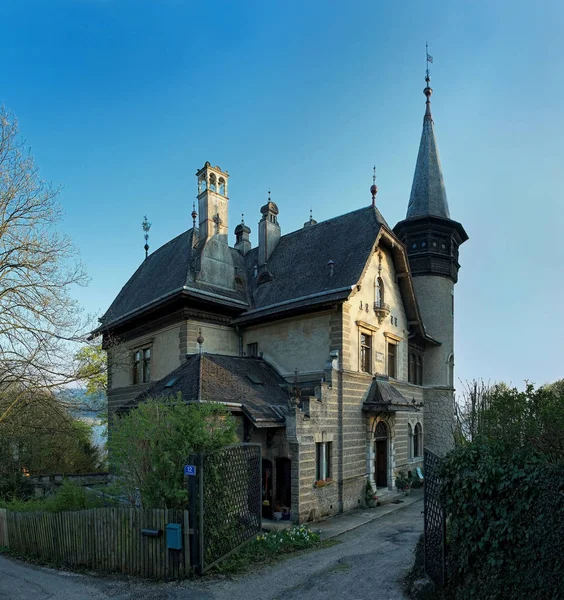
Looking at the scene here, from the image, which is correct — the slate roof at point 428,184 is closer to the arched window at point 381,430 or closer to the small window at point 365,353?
the small window at point 365,353

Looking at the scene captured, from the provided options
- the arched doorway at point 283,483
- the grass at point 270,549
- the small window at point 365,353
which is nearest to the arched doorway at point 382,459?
the small window at point 365,353

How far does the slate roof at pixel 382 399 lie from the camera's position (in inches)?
749

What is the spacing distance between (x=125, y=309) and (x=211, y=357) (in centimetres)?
1062

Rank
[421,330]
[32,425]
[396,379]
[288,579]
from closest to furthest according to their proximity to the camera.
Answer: [288,579] → [32,425] → [396,379] → [421,330]

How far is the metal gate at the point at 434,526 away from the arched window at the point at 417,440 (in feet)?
61.2

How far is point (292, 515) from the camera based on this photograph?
1540 centimetres

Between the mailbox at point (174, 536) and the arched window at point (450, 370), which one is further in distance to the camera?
the arched window at point (450, 370)

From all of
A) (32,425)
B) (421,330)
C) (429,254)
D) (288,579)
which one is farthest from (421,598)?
(429,254)

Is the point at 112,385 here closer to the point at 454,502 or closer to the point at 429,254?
the point at 429,254

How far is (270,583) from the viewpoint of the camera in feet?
30.1

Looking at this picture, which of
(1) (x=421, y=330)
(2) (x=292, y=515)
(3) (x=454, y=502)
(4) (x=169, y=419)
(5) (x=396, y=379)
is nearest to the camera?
(3) (x=454, y=502)

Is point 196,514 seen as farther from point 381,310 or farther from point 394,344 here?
point 394,344

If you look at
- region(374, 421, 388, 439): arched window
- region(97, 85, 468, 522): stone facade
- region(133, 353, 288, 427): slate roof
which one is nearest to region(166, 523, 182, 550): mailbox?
region(133, 353, 288, 427): slate roof

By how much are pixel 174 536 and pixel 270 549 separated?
2.97 metres
